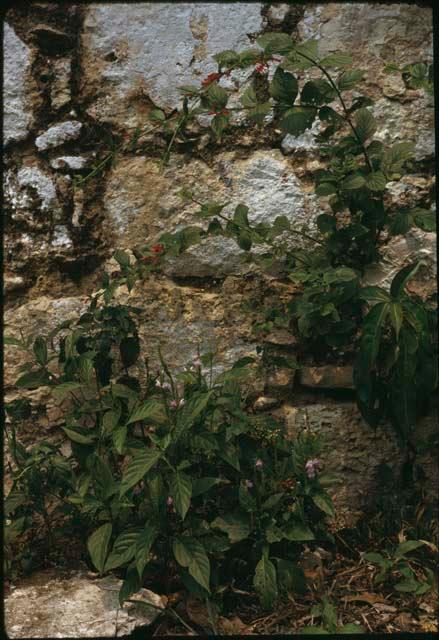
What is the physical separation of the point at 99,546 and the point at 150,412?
0.36 m

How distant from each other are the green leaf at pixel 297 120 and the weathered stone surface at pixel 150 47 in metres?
0.47

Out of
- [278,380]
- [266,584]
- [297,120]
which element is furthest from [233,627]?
[297,120]

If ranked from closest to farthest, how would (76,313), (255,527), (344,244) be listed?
(255,527) → (344,244) → (76,313)

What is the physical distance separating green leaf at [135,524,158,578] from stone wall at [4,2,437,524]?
1.99 feet

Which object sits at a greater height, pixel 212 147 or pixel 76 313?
pixel 212 147

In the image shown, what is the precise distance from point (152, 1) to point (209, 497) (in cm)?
154

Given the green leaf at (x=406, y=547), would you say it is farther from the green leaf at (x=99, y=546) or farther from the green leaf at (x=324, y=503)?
the green leaf at (x=99, y=546)

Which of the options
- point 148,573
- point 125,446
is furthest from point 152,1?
point 148,573

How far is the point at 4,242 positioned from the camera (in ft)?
7.91

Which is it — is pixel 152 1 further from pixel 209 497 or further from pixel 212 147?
pixel 209 497

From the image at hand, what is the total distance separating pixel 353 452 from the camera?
230 cm

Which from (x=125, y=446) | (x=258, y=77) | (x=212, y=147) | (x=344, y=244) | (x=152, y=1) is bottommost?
(x=125, y=446)

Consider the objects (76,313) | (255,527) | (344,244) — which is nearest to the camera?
(255,527)

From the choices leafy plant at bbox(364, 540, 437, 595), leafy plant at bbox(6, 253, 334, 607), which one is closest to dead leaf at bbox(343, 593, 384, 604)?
leafy plant at bbox(364, 540, 437, 595)
